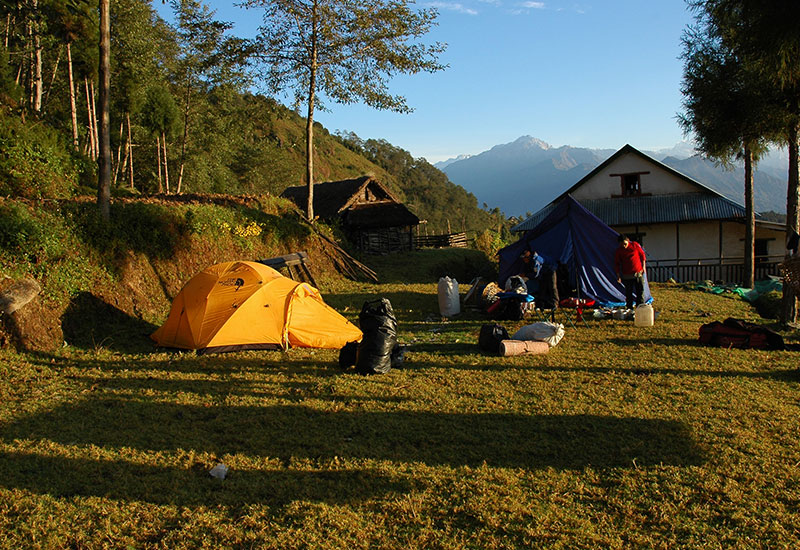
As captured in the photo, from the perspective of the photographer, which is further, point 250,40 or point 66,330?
point 250,40

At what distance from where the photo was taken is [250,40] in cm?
1692

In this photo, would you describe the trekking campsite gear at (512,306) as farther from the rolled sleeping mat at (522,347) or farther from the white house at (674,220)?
the white house at (674,220)

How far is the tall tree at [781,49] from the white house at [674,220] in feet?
36.3

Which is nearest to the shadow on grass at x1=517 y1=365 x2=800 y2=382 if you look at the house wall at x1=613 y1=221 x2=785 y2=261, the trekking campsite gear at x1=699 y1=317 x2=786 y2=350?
the trekking campsite gear at x1=699 y1=317 x2=786 y2=350

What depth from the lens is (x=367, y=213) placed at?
96.2 feet

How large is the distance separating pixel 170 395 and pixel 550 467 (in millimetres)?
4408

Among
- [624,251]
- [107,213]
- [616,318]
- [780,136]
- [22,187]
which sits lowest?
[616,318]

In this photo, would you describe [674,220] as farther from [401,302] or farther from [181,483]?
[181,483]

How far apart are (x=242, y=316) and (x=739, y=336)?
8.23 meters

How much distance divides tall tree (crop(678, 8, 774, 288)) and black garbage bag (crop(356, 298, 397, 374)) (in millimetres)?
11313

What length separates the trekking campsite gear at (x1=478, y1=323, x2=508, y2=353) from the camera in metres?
8.27

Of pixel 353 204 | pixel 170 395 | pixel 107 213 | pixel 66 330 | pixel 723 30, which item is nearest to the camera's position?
pixel 170 395

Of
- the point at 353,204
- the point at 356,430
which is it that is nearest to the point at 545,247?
the point at 356,430

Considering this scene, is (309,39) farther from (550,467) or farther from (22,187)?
(550,467)
